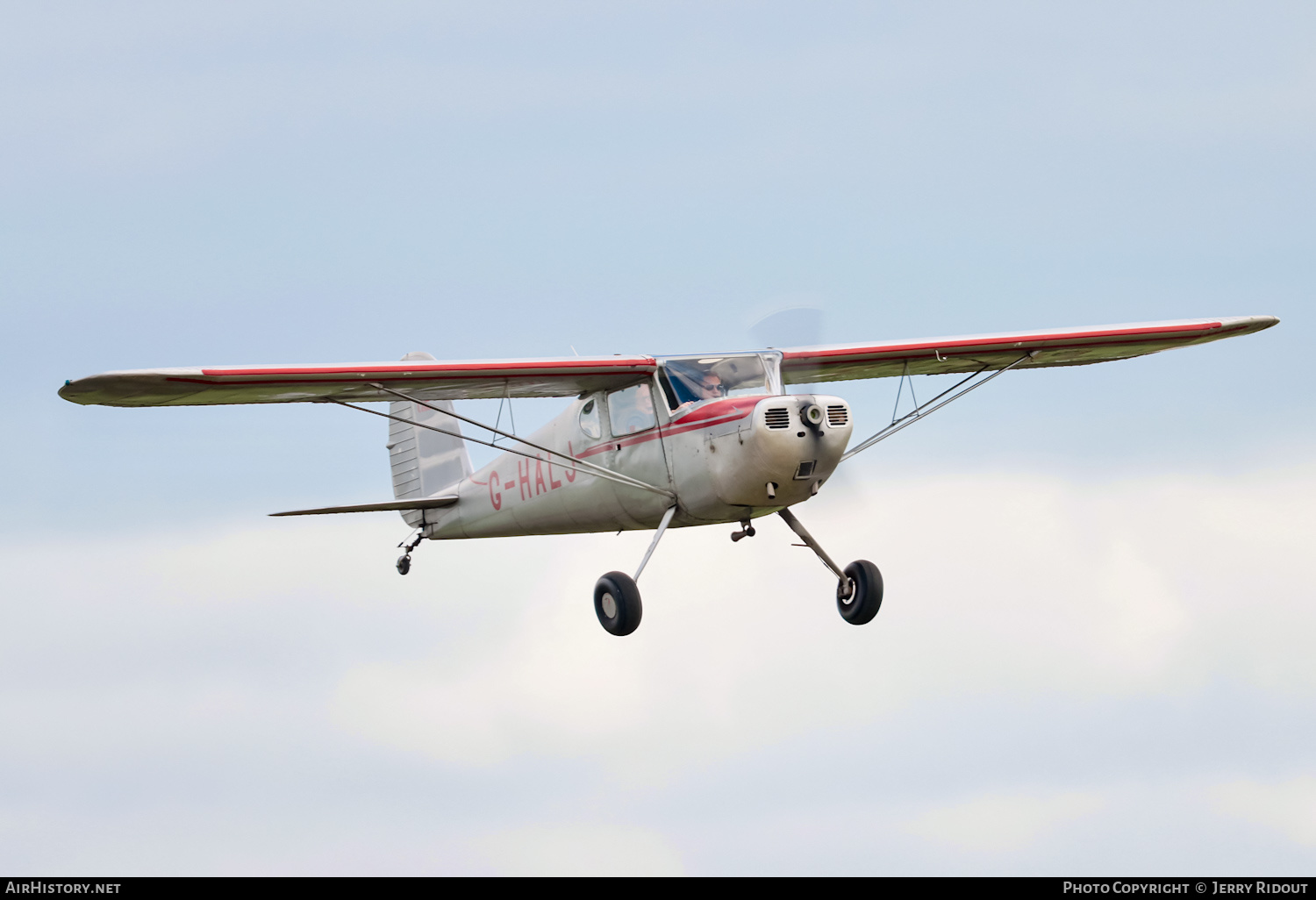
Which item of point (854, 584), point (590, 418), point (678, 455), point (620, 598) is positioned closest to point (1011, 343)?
point (854, 584)

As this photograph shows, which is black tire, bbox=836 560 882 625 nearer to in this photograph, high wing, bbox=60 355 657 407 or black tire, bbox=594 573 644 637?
black tire, bbox=594 573 644 637

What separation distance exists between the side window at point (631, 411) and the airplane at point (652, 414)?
0.04ft

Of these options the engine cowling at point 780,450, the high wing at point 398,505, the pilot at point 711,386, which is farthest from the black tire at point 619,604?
the high wing at point 398,505

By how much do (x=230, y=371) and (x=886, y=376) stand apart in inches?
331

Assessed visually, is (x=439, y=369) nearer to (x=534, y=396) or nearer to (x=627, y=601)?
(x=534, y=396)

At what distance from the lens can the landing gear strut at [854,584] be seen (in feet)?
54.7

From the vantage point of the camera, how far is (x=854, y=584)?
55.3 ft

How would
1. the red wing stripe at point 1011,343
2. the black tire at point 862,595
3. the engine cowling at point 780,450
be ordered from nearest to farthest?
1. the engine cowling at point 780,450
2. the black tire at point 862,595
3. the red wing stripe at point 1011,343

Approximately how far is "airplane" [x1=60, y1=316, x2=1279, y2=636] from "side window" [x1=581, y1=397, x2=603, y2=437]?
0.02 m

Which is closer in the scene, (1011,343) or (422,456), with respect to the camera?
(1011,343)

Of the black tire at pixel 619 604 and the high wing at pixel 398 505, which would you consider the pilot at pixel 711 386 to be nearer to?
the black tire at pixel 619 604

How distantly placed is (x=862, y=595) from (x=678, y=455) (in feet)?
8.69

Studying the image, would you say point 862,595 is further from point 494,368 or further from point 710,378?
point 494,368

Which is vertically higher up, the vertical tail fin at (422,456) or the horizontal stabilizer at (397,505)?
the vertical tail fin at (422,456)
